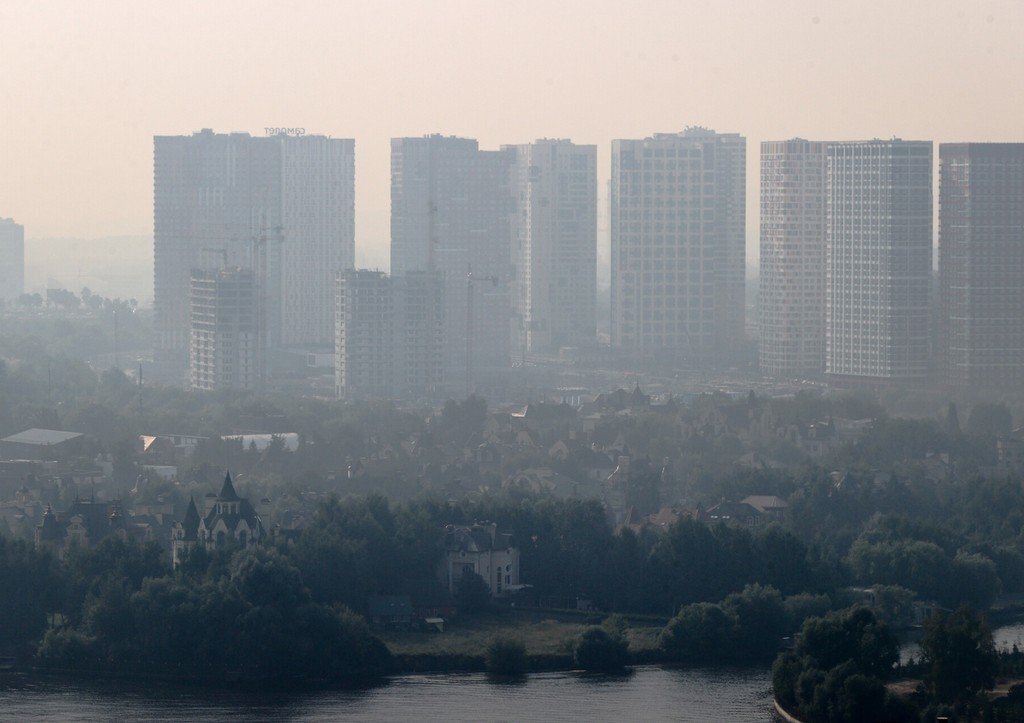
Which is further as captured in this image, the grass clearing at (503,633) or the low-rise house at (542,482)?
the low-rise house at (542,482)

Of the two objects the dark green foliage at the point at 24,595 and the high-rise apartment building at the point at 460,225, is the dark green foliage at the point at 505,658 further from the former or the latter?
the high-rise apartment building at the point at 460,225

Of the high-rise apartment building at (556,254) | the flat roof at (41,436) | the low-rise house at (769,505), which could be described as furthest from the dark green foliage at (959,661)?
the high-rise apartment building at (556,254)

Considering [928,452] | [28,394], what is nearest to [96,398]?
[28,394]

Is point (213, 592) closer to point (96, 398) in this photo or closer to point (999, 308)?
point (96, 398)

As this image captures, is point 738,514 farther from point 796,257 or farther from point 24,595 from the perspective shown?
point 796,257

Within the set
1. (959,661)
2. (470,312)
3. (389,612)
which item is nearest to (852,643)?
(959,661)

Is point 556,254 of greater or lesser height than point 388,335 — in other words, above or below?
above
